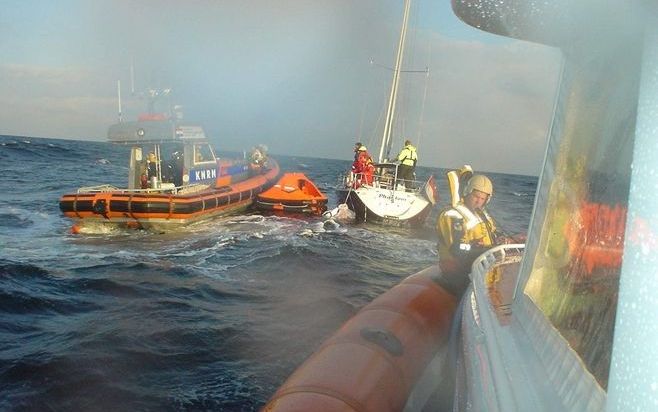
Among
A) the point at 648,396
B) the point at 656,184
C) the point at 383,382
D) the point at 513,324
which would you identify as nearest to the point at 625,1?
the point at 656,184

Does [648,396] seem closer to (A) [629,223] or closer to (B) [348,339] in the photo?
(A) [629,223]

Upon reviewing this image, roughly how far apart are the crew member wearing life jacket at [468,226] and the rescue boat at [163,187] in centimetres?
1136

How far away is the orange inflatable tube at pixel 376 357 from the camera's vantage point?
11.2ft

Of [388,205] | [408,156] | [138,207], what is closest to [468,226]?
[138,207]

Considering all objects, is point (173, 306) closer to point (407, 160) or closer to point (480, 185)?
point (480, 185)

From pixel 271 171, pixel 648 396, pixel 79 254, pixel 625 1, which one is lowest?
pixel 79 254

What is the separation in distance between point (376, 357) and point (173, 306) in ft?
17.7

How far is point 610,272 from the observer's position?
136 cm

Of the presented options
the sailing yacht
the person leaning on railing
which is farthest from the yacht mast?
the person leaning on railing

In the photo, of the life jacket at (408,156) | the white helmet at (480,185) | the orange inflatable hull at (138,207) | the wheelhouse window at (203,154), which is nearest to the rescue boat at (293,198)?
the wheelhouse window at (203,154)

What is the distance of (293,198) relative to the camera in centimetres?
1916

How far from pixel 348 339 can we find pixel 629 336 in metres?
3.43

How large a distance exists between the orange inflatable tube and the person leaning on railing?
54 cm

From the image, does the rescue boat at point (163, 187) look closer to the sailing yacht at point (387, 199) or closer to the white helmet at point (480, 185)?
the sailing yacht at point (387, 199)
